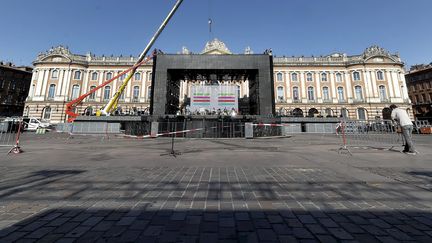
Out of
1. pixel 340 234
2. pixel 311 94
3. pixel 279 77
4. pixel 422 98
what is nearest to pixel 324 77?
pixel 311 94

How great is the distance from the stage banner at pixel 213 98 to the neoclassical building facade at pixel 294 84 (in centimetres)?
2088

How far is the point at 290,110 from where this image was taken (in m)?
45.8

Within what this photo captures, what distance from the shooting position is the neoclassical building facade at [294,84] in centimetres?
4362

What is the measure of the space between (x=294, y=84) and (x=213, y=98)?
94.8ft

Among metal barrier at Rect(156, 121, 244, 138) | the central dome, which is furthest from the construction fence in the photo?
the central dome

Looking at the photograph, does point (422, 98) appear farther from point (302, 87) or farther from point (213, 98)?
point (213, 98)

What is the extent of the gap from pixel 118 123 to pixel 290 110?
3726cm

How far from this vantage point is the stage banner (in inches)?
1069

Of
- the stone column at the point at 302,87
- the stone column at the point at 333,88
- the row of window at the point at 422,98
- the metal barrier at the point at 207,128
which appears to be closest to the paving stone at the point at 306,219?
the metal barrier at the point at 207,128

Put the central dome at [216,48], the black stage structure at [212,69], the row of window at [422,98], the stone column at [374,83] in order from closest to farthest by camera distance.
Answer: the black stage structure at [212,69] → the stone column at [374,83] → the row of window at [422,98] → the central dome at [216,48]

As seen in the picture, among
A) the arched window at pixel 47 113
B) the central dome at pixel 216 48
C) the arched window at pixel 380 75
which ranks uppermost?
the central dome at pixel 216 48

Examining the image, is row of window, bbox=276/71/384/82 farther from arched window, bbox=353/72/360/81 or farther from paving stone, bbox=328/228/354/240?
paving stone, bbox=328/228/354/240

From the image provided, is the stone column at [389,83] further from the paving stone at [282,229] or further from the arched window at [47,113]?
the arched window at [47,113]

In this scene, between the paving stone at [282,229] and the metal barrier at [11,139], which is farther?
the metal barrier at [11,139]
